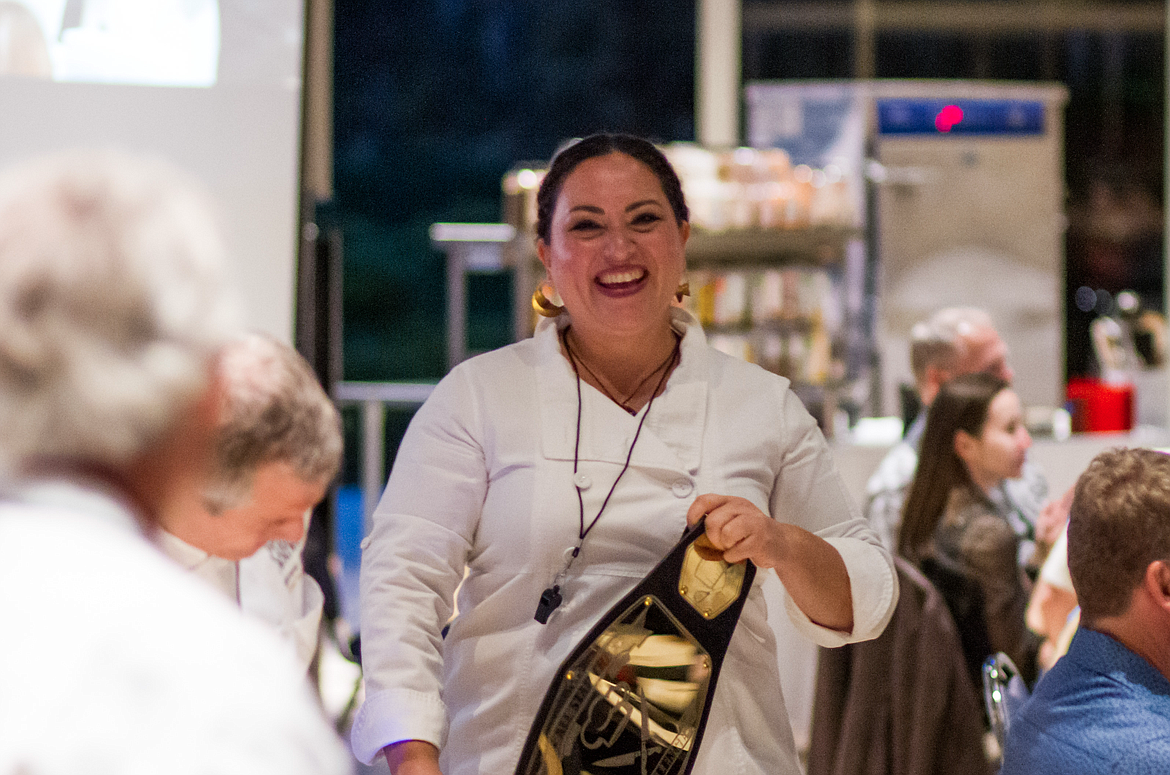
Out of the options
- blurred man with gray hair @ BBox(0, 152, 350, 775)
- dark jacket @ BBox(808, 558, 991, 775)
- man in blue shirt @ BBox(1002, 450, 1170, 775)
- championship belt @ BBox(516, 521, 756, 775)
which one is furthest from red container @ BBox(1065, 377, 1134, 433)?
blurred man with gray hair @ BBox(0, 152, 350, 775)

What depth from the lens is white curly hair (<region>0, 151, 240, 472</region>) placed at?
0.65m

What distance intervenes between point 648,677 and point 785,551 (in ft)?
0.72

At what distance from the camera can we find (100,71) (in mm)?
2580

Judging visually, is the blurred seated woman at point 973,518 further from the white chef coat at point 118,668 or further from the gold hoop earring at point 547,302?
the white chef coat at point 118,668

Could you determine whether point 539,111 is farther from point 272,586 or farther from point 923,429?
point 272,586

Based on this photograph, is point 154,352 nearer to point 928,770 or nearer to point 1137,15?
point 928,770

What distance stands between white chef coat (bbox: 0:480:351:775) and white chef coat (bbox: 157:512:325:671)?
3.64 ft

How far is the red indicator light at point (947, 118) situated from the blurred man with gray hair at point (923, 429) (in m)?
3.40

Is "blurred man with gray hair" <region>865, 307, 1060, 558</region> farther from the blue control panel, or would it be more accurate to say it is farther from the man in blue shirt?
the blue control panel

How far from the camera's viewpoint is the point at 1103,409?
4875 millimetres

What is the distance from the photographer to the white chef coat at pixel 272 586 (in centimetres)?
175

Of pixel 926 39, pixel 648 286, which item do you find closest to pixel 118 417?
pixel 648 286

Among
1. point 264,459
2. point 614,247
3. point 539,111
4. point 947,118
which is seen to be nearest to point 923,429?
point 614,247

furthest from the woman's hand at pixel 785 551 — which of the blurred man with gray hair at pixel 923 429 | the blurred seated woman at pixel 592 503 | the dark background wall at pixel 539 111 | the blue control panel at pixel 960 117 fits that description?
the dark background wall at pixel 539 111
